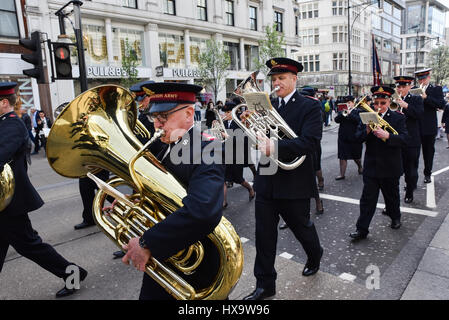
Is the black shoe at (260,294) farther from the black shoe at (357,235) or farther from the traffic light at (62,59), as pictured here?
the traffic light at (62,59)

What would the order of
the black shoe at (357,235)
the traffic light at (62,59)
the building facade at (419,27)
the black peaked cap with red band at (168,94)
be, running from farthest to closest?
1. the building facade at (419,27)
2. the traffic light at (62,59)
3. the black shoe at (357,235)
4. the black peaked cap with red band at (168,94)

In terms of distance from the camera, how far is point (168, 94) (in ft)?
5.91

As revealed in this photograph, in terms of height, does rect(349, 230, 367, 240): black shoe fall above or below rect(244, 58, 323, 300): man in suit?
below

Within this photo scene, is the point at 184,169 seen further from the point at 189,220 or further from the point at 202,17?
the point at 202,17

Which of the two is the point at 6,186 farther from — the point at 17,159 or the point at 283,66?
the point at 283,66

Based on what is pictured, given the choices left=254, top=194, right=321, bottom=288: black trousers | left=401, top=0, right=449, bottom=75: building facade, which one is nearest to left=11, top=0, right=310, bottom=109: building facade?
left=254, top=194, right=321, bottom=288: black trousers

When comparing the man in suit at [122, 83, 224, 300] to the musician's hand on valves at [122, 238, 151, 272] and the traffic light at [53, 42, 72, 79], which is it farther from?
the traffic light at [53, 42, 72, 79]

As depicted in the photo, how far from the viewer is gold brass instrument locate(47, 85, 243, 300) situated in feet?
5.41

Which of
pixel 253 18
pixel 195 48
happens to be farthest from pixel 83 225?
pixel 253 18

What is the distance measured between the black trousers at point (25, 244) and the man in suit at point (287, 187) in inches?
76.2

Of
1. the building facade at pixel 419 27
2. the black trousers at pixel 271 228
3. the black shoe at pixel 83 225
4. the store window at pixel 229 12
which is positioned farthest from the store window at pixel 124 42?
the building facade at pixel 419 27

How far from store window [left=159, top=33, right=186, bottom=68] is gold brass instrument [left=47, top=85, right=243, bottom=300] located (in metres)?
21.7

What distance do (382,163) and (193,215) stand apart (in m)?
3.46

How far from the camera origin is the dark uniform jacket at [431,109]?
620cm
